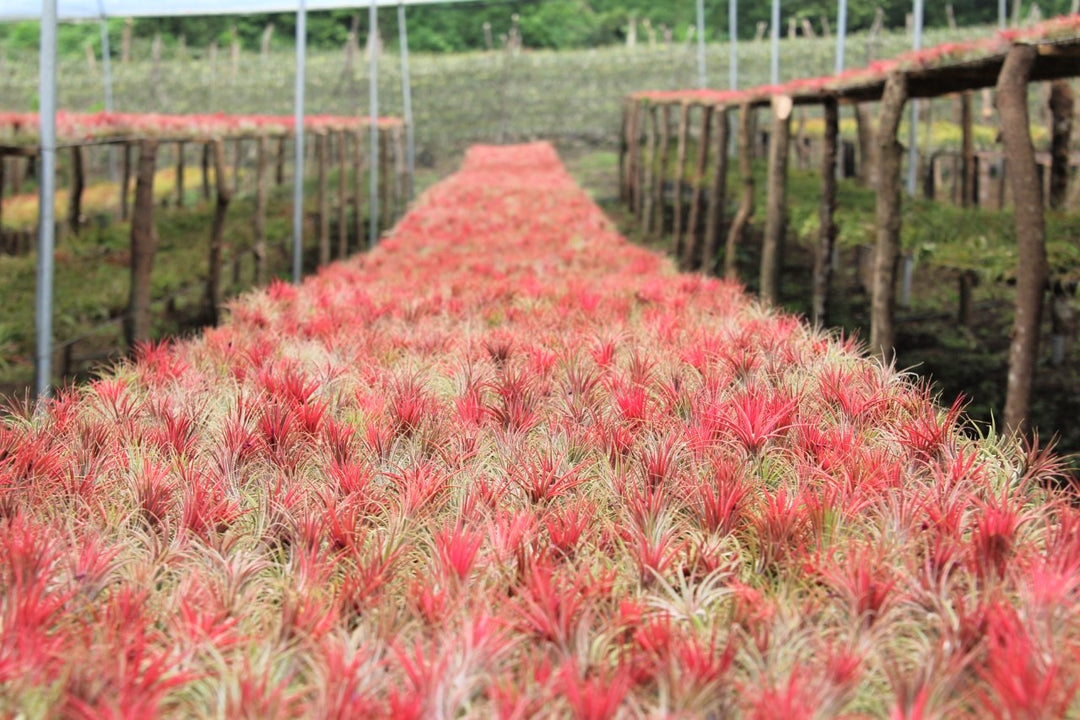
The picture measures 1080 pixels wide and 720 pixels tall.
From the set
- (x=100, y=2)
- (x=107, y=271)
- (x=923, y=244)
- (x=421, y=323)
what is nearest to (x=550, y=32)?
(x=100, y=2)

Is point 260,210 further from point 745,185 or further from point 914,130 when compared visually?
point 914,130

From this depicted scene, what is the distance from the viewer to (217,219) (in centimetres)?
1028

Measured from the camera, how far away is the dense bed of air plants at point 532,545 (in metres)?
1.44

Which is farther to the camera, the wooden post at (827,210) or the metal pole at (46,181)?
the wooden post at (827,210)

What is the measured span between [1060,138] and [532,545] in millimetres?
8911

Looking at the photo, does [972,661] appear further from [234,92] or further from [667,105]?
[234,92]

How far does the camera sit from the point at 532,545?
1.87 meters

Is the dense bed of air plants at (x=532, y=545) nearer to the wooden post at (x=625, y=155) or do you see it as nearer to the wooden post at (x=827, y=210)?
the wooden post at (x=827, y=210)

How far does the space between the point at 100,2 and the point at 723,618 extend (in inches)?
799

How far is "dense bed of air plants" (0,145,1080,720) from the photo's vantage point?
1.44 meters

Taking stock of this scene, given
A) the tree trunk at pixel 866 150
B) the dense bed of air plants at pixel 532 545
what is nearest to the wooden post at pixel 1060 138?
the tree trunk at pixel 866 150

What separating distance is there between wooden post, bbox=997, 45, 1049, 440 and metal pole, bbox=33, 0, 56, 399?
16.4ft

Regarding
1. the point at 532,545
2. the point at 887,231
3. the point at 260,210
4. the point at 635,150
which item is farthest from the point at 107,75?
the point at 532,545

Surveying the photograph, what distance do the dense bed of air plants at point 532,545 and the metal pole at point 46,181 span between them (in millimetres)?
3293
